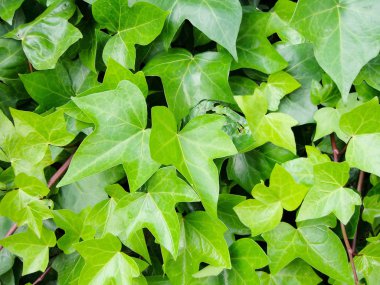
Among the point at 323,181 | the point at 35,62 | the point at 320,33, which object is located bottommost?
the point at 323,181

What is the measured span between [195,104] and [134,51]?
5.3 inches

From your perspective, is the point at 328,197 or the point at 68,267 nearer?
the point at 328,197

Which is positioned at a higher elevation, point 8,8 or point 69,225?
point 8,8

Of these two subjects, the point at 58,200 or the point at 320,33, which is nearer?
the point at 320,33

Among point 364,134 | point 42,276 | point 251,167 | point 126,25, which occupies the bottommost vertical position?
point 42,276

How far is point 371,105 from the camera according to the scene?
2.19 ft

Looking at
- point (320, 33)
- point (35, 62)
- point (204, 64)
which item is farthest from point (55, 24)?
point (320, 33)

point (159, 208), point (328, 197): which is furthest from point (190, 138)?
point (328, 197)

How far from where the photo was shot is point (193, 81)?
28.4 inches

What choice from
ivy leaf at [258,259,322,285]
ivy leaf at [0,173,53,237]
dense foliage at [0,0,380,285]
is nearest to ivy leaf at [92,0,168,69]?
dense foliage at [0,0,380,285]

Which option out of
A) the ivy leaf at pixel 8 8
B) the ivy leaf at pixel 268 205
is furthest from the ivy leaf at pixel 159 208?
the ivy leaf at pixel 8 8

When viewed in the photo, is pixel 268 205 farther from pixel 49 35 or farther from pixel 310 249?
pixel 49 35

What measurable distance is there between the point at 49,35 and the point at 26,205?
0.98 ft

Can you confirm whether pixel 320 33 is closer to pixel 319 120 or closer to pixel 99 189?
pixel 319 120
